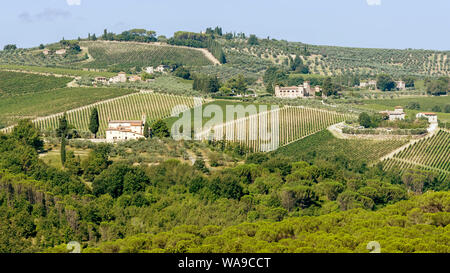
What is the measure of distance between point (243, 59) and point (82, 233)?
102 metres

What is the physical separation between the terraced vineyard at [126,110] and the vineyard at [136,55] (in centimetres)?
3929

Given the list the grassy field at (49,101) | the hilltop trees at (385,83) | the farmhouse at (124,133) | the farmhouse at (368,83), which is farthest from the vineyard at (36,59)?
the farmhouse at (124,133)

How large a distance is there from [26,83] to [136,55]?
37590 millimetres

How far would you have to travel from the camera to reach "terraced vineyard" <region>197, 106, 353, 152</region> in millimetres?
73450

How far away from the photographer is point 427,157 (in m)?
70.8

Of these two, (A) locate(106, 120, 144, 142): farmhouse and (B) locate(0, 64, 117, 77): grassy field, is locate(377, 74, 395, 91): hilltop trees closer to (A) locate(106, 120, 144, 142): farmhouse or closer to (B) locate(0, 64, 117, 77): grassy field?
(B) locate(0, 64, 117, 77): grassy field

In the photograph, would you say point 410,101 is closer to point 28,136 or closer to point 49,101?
point 49,101

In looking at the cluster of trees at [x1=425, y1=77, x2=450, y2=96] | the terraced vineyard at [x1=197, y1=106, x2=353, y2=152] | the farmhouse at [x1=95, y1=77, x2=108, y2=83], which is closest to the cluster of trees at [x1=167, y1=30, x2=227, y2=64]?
the cluster of trees at [x1=425, y1=77, x2=450, y2=96]

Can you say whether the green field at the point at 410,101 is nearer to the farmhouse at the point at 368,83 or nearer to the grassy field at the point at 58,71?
the farmhouse at the point at 368,83

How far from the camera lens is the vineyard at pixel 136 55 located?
132 meters

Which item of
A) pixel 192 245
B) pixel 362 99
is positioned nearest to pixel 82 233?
pixel 192 245

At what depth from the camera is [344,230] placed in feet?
134
